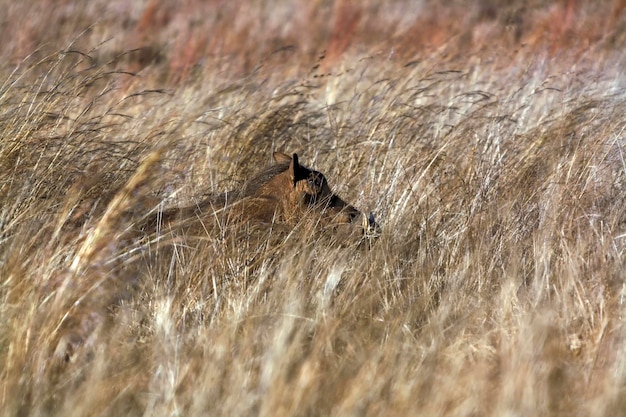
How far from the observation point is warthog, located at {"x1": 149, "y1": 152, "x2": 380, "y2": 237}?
442 cm

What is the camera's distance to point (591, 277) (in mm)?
3803

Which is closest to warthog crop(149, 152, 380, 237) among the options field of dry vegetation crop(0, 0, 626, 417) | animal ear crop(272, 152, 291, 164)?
field of dry vegetation crop(0, 0, 626, 417)

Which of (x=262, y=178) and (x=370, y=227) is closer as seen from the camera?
(x=370, y=227)

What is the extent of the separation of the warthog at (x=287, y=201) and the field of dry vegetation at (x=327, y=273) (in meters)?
0.15

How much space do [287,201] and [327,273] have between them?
0.92 metres

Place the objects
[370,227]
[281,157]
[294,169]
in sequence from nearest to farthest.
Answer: [370,227]
[294,169]
[281,157]

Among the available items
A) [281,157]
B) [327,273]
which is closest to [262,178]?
[281,157]

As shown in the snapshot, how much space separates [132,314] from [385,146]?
232 cm

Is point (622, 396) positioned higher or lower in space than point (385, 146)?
higher

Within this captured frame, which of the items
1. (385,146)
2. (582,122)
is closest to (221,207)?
(385,146)

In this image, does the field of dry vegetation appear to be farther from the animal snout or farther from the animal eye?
the animal eye

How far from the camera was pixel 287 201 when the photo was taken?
4637 mm

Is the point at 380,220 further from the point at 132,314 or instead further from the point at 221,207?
the point at 132,314

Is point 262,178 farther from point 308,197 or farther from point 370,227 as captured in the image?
point 370,227
